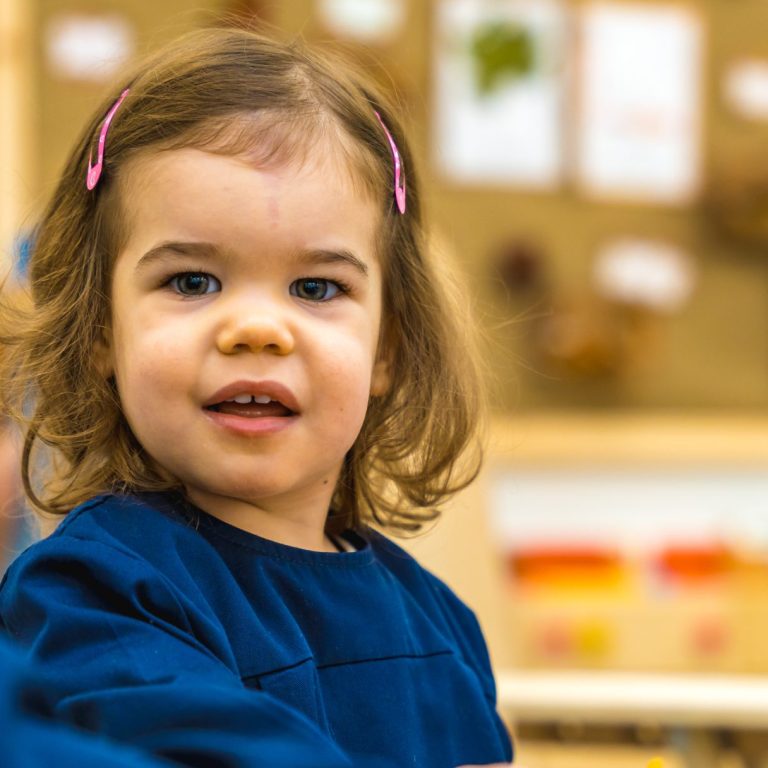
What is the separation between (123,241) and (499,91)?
1949 millimetres

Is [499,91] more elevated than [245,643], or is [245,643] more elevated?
[499,91]

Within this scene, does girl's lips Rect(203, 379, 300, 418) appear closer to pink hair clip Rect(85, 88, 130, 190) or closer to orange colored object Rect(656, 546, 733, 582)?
pink hair clip Rect(85, 88, 130, 190)

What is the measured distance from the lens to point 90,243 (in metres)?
0.81

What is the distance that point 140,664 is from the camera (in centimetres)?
58

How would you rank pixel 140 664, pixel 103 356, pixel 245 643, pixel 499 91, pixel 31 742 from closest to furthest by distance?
1. pixel 31 742
2. pixel 140 664
3. pixel 245 643
4. pixel 103 356
5. pixel 499 91

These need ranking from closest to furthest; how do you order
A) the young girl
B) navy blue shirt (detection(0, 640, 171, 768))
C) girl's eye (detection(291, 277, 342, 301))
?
navy blue shirt (detection(0, 640, 171, 768)) → the young girl → girl's eye (detection(291, 277, 342, 301))

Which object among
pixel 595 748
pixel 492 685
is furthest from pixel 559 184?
pixel 492 685

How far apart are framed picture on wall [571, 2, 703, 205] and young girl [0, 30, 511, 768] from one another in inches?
72.2

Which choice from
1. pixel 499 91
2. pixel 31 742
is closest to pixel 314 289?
pixel 31 742

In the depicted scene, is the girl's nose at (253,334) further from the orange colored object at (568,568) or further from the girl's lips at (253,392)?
the orange colored object at (568,568)

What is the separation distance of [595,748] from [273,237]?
1.25 m

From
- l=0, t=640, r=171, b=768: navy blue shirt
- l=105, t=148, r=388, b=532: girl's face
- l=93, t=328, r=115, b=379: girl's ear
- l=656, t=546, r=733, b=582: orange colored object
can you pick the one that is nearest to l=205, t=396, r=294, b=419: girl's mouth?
l=105, t=148, r=388, b=532: girl's face

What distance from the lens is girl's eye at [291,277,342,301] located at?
2.47 ft

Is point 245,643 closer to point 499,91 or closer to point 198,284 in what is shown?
point 198,284
